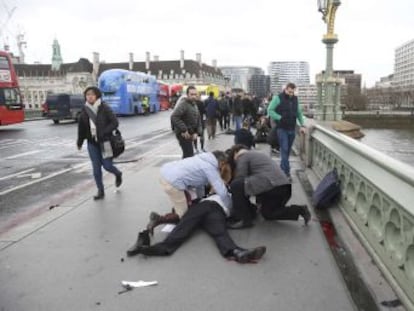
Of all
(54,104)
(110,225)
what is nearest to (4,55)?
(54,104)

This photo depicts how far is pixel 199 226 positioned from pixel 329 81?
14343mm

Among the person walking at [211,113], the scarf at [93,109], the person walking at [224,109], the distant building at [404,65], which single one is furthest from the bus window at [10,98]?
the distant building at [404,65]

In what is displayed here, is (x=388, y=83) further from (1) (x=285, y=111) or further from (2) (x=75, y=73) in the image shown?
(1) (x=285, y=111)

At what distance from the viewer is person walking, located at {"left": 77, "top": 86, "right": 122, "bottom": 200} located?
666 centimetres

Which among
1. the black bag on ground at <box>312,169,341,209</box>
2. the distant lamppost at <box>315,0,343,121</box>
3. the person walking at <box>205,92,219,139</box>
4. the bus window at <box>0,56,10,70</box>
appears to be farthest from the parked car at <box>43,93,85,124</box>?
the black bag on ground at <box>312,169,341,209</box>

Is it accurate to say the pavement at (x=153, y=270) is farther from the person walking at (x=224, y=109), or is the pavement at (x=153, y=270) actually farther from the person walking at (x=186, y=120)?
the person walking at (x=224, y=109)

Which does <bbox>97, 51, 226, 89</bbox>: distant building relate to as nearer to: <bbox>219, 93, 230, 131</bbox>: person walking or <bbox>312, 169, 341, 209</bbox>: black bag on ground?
<bbox>219, 93, 230, 131</bbox>: person walking

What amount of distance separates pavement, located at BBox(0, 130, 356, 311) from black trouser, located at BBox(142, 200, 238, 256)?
0.30ft

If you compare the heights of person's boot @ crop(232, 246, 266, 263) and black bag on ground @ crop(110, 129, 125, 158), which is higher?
black bag on ground @ crop(110, 129, 125, 158)

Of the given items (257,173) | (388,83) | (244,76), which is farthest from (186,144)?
(388,83)

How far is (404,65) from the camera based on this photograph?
124 metres

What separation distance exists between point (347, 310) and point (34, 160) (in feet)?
36.0

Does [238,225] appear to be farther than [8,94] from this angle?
No

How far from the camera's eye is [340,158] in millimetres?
5395
